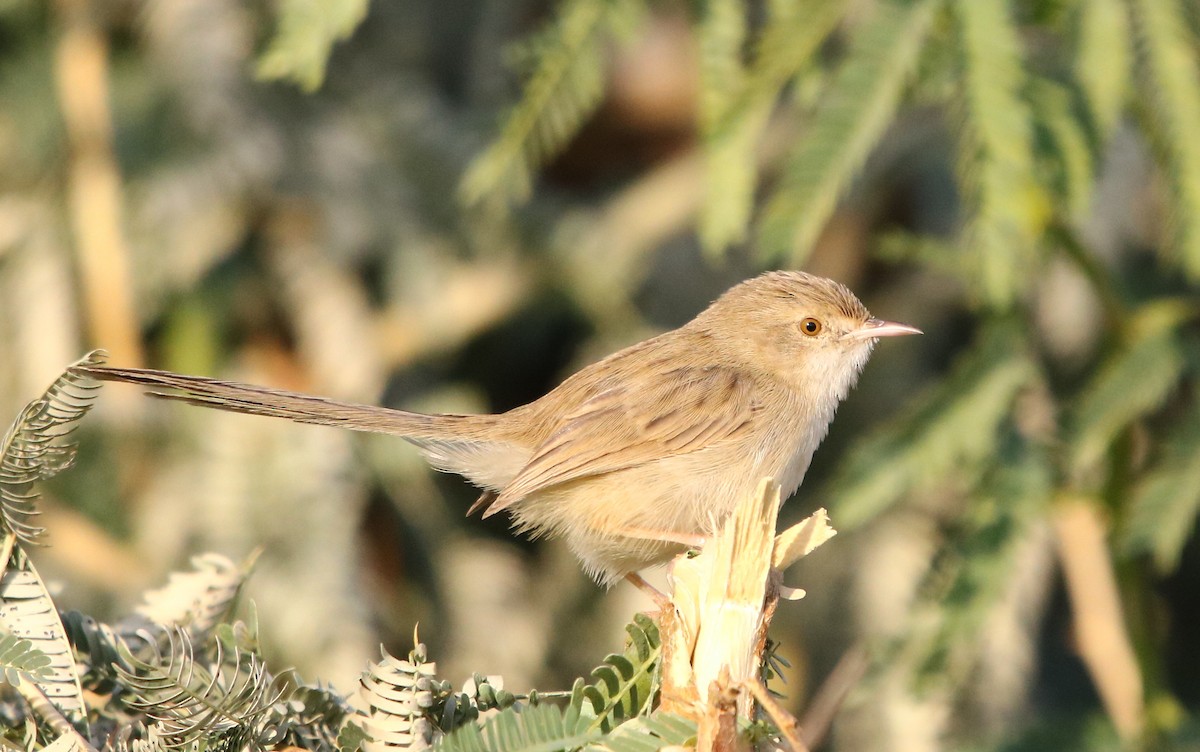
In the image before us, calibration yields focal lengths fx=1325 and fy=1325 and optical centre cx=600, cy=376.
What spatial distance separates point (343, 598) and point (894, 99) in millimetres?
2926

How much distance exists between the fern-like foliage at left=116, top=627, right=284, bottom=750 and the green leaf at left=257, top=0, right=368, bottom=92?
179cm

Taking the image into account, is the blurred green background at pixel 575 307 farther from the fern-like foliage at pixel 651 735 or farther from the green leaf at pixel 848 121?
the fern-like foliage at pixel 651 735

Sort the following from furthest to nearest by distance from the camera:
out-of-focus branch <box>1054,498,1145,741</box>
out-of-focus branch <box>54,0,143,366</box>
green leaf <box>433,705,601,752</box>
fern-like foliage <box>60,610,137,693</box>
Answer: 1. out-of-focus branch <box>54,0,143,366</box>
2. out-of-focus branch <box>1054,498,1145,741</box>
3. fern-like foliage <box>60,610,137,693</box>
4. green leaf <box>433,705,601,752</box>

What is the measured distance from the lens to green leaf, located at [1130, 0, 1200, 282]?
3805 mm

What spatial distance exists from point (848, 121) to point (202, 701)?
7.71 ft

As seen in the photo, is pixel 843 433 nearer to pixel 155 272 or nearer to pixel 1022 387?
pixel 1022 387

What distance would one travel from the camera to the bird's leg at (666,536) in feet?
11.3

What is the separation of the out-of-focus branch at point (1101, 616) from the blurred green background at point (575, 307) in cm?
1

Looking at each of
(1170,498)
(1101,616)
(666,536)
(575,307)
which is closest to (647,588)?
(666,536)

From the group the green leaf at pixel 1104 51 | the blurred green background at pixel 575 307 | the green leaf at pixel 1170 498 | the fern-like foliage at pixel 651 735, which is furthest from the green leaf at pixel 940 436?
the fern-like foliage at pixel 651 735

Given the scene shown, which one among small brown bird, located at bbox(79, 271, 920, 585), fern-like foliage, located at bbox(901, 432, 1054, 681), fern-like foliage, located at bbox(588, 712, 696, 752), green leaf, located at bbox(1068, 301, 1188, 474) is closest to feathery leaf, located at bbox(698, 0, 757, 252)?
small brown bird, located at bbox(79, 271, 920, 585)

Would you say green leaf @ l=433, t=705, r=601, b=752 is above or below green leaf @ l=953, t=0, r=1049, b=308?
below

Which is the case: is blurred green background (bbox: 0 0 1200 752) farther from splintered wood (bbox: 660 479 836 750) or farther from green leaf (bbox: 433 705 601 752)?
green leaf (bbox: 433 705 601 752)

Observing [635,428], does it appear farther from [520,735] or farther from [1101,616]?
[1101,616]
